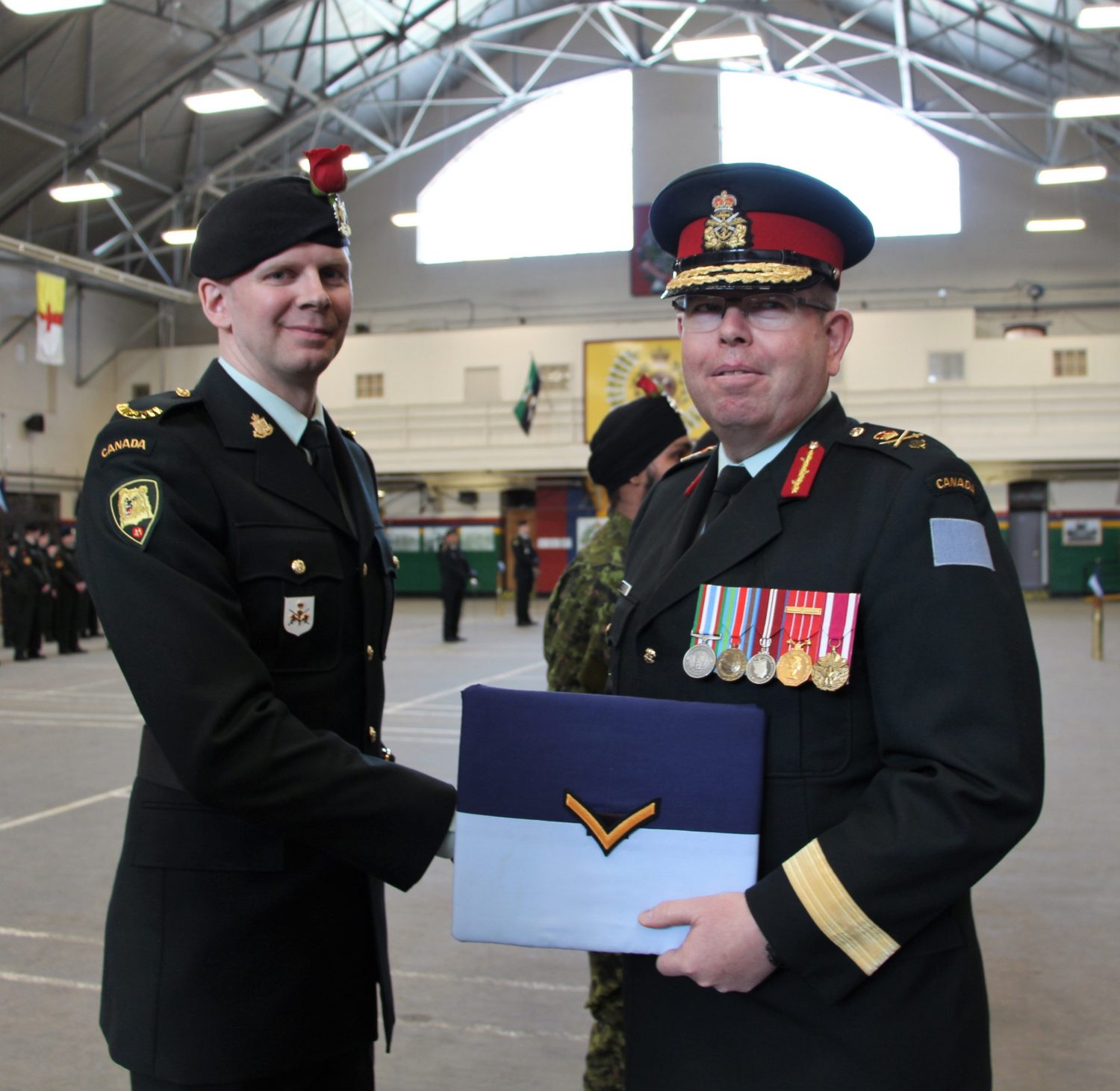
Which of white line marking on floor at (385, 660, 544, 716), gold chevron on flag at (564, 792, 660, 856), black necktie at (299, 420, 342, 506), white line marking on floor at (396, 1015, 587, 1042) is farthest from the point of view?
white line marking on floor at (385, 660, 544, 716)

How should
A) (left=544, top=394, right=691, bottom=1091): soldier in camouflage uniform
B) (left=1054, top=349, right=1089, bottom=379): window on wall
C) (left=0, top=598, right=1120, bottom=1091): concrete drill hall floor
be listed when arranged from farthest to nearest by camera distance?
(left=1054, top=349, right=1089, bottom=379): window on wall < (left=0, top=598, right=1120, bottom=1091): concrete drill hall floor < (left=544, top=394, right=691, bottom=1091): soldier in camouflage uniform

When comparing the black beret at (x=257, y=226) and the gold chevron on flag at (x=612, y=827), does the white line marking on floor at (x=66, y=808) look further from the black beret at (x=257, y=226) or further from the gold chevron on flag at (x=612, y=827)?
the gold chevron on flag at (x=612, y=827)

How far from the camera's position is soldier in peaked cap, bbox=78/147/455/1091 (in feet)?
5.26

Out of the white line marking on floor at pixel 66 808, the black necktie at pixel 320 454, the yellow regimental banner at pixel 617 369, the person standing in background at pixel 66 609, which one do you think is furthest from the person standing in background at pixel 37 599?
the black necktie at pixel 320 454

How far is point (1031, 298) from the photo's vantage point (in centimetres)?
2350

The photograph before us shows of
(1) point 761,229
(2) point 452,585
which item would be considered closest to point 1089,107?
(2) point 452,585

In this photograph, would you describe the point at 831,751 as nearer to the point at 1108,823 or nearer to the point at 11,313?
the point at 1108,823

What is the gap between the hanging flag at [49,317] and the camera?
20.1 metres

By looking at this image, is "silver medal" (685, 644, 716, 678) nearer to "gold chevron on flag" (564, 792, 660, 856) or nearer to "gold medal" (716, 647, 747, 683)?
"gold medal" (716, 647, 747, 683)

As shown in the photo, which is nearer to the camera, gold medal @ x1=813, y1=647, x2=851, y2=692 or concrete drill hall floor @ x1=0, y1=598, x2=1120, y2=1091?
gold medal @ x1=813, y1=647, x2=851, y2=692

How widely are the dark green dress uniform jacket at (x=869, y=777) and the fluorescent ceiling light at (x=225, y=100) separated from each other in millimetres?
15922

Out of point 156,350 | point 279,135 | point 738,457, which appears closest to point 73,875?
point 738,457

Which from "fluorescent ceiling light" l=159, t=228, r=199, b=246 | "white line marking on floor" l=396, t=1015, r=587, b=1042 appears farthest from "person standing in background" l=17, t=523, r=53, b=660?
"white line marking on floor" l=396, t=1015, r=587, b=1042

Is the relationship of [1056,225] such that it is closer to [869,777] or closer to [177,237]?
[177,237]
